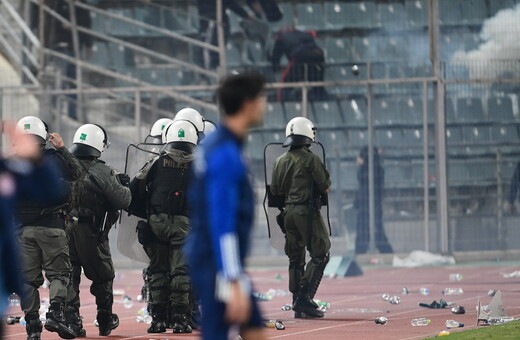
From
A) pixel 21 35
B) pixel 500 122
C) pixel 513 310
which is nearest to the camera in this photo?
pixel 513 310

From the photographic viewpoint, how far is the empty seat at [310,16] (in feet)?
84.7

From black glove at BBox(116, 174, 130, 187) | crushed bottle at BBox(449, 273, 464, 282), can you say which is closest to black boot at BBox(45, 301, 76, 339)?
black glove at BBox(116, 174, 130, 187)

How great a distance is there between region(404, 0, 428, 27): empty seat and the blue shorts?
64.7 ft

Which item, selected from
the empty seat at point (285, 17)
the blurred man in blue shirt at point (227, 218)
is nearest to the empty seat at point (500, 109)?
the empty seat at point (285, 17)

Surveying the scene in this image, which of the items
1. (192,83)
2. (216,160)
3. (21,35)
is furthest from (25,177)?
(21,35)

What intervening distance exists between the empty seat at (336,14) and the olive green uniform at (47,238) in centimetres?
1511

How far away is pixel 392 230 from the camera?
870 inches

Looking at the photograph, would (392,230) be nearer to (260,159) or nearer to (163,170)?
(260,159)

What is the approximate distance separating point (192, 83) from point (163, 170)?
13.2 meters

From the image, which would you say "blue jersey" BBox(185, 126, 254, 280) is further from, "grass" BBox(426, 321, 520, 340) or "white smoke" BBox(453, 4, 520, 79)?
"white smoke" BBox(453, 4, 520, 79)

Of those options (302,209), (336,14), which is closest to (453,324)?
(302,209)

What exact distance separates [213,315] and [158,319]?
5.94 m

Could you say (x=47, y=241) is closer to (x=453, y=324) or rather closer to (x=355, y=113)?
(x=453, y=324)

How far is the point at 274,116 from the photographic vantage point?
2238 cm
